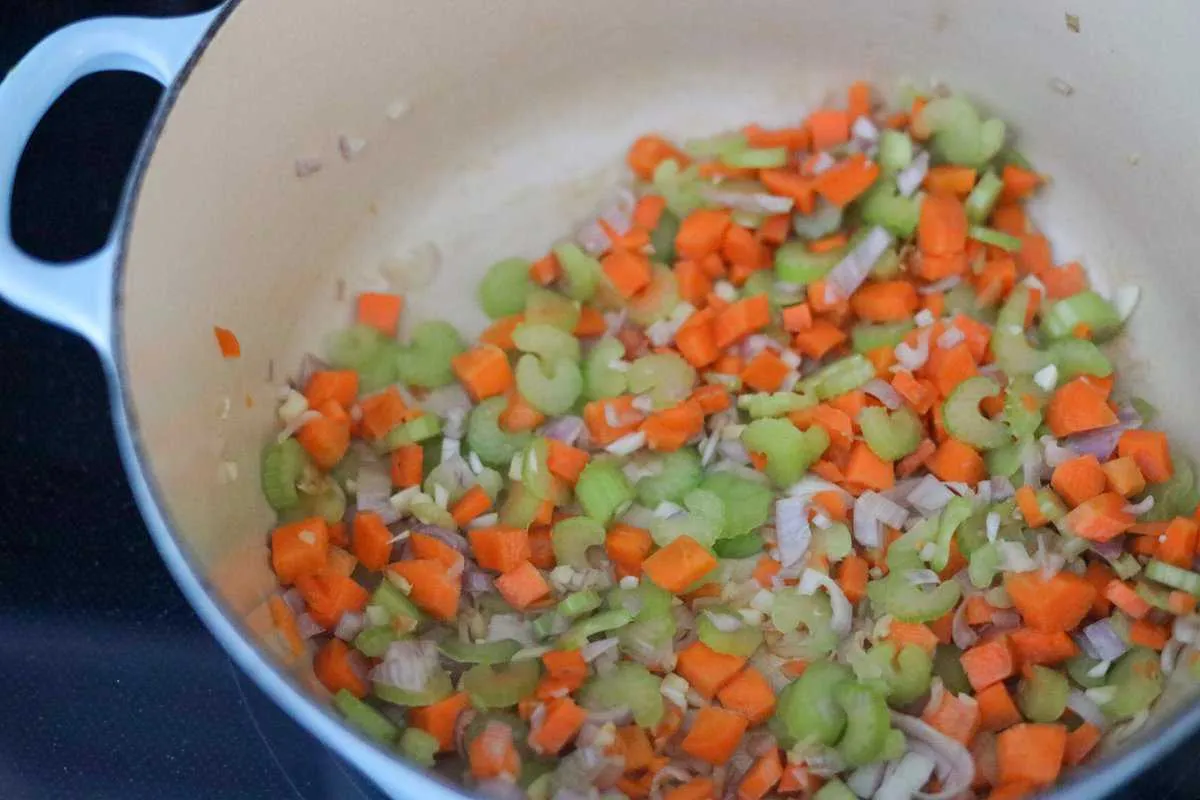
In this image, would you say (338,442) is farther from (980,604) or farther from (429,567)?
(980,604)

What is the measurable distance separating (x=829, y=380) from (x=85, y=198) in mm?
948

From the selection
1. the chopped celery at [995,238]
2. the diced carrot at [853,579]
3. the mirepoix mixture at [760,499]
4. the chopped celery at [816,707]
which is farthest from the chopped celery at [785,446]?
the chopped celery at [995,238]

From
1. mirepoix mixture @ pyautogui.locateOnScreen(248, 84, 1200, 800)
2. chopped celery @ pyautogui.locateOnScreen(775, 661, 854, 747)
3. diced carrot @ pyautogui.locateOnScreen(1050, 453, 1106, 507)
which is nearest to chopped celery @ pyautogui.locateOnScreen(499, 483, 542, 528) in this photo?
mirepoix mixture @ pyautogui.locateOnScreen(248, 84, 1200, 800)

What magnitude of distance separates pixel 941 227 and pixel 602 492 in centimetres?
52

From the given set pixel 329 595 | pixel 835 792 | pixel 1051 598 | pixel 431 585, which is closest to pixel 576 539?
pixel 431 585

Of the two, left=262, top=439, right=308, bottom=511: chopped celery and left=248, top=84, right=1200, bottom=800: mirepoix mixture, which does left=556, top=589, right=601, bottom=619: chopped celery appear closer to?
left=248, top=84, right=1200, bottom=800: mirepoix mixture

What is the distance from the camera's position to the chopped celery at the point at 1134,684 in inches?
45.5

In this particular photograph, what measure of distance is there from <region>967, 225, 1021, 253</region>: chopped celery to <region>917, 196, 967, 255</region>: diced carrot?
0.01 m

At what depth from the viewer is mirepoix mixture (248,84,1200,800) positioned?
117 centimetres

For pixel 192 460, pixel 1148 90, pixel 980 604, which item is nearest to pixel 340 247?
pixel 192 460

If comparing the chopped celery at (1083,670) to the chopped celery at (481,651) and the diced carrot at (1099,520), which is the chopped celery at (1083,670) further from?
the chopped celery at (481,651)

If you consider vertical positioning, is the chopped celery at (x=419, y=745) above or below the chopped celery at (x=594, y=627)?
below

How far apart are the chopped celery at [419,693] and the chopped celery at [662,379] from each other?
39 centimetres

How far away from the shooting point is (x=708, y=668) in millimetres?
1207
